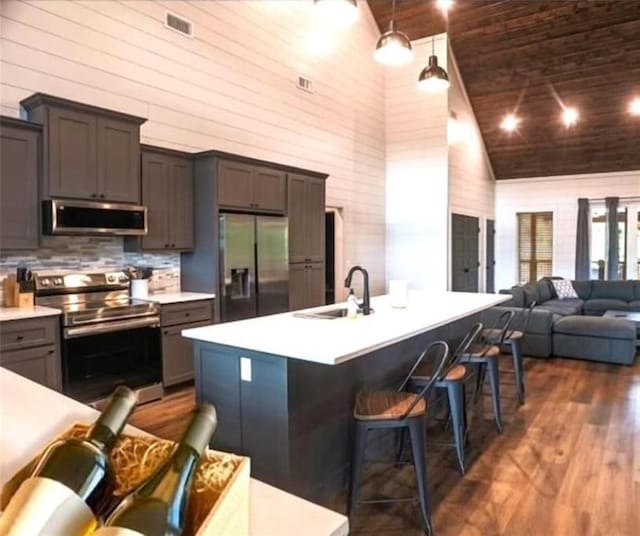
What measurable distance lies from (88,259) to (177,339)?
3.46ft

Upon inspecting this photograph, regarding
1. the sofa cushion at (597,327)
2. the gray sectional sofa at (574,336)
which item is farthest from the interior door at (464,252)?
the sofa cushion at (597,327)

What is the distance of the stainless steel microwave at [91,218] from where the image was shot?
3572 millimetres

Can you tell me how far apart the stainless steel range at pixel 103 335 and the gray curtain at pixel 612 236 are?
30.2 ft

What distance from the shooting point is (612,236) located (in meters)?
9.69

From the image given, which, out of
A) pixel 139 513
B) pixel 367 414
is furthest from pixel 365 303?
pixel 139 513

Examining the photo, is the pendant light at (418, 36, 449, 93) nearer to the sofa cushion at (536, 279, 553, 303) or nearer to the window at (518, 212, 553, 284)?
the sofa cushion at (536, 279, 553, 303)

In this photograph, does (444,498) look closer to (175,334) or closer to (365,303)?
(365,303)

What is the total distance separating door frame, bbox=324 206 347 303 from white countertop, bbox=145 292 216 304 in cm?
287

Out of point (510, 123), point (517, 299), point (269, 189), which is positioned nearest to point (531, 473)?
point (269, 189)

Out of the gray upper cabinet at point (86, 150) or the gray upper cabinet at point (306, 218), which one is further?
the gray upper cabinet at point (306, 218)

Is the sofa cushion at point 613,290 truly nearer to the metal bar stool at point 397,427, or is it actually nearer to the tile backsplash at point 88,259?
the tile backsplash at point 88,259

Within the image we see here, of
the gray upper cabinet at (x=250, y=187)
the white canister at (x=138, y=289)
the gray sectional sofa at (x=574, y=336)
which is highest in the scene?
the gray upper cabinet at (x=250, y=187)

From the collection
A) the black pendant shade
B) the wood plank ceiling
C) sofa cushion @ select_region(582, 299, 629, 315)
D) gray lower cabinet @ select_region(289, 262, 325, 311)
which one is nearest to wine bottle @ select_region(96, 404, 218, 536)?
the black pendant shade

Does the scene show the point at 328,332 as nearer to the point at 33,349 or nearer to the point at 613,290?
the point at 33,349
